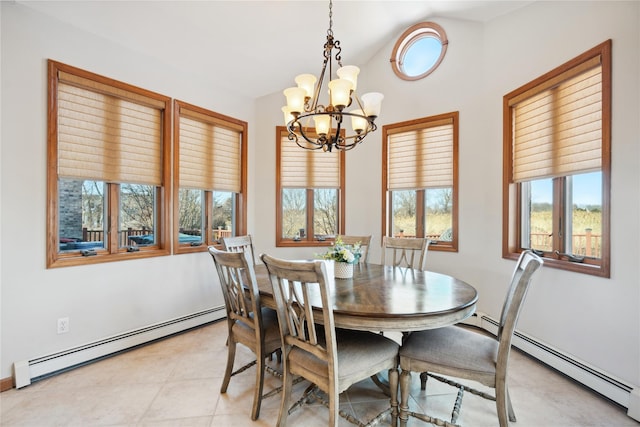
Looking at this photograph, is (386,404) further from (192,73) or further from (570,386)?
(192,73)

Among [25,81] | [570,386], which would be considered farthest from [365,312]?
[25,81]

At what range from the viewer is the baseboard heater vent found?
1952 millimetres

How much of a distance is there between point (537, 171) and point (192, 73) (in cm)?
367

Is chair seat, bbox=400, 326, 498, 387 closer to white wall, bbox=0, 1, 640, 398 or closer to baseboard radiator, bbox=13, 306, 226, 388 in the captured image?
white wall, bbox=0, 1, 640, 398

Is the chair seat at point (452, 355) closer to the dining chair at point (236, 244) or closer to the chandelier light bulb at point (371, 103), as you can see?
the chandelier light bulb at point (371, 103)

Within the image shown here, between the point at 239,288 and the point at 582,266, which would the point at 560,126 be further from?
the point at 239,288

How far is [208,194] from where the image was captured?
371 cm

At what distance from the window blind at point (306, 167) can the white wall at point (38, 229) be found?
184 cm

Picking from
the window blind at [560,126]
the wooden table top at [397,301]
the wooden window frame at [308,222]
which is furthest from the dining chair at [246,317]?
the window blind at [560,126]

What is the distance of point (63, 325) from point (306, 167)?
9.87 feet

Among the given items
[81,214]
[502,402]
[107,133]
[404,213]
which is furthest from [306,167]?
[502,402]

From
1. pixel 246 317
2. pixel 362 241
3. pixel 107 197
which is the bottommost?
pixel 246 317

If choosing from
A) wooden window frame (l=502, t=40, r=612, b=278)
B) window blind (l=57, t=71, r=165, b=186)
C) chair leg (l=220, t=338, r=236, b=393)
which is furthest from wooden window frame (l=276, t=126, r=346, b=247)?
chair leg (l=220, t=338, r=236, b=393)

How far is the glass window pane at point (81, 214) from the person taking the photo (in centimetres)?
251
